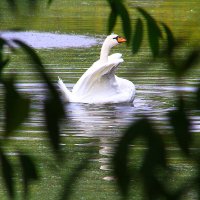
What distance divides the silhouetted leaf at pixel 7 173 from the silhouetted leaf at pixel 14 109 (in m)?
0.06

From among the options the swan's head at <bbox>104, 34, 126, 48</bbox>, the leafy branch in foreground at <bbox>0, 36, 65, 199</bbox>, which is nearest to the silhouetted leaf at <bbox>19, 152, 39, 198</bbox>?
the leafy branch in foreground at <bbox>0, 36, 65, 199</bbox>

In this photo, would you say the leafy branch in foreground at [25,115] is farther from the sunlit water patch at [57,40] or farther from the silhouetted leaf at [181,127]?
the sunlit water patch at [57,40]

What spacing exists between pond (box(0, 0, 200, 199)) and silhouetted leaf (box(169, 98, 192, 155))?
0.01m

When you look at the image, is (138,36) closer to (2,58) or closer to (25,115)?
(2,58)

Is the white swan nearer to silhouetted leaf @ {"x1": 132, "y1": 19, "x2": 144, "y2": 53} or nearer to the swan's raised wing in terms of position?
the swan's raised wing

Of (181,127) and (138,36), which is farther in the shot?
(138,36)

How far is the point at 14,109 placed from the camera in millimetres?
1311

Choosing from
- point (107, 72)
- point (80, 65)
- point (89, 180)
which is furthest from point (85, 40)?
point (89, 180)

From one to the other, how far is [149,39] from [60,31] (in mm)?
15888

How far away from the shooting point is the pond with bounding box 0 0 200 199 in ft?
4.42

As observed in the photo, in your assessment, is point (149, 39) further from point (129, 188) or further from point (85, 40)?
point (85, 40)

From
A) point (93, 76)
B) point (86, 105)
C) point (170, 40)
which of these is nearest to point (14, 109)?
point (170, 40)

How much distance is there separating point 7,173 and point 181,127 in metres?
0.25

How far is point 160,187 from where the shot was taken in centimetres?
130
